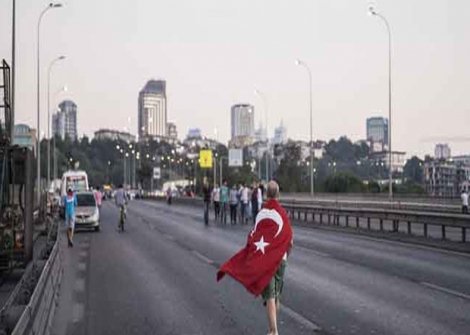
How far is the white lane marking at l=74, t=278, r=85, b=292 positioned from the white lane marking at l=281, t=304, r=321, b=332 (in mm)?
4185

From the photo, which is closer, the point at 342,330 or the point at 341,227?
the point at 342,330

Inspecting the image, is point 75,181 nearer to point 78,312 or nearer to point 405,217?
point 405,217

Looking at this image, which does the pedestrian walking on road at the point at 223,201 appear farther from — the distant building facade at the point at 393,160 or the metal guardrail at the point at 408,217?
the distant building facade at the point at 393,160

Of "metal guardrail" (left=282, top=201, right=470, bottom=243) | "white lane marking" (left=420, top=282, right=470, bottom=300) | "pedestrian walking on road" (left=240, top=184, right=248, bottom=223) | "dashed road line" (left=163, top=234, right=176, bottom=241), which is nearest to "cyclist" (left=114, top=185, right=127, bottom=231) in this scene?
"dashed road line" (left=163, top=234, right=176, bottom=241)

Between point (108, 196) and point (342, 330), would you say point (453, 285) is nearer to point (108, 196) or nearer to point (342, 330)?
point (342, 330)

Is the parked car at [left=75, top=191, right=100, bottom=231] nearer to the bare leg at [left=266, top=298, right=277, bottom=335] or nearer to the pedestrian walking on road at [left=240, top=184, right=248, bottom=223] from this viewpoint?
the pedestrian walking on road at [left=240, top=184, right=248, bottom=223]

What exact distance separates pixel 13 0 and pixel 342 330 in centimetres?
2436

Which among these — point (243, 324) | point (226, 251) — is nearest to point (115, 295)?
A: point (243, 324)

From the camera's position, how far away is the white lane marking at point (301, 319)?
1033cm

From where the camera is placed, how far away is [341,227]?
33.5 m

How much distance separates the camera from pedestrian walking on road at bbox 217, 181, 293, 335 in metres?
8.91

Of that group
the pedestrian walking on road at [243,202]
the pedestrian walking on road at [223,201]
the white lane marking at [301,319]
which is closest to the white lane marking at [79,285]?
the white lane marking at [301,319]

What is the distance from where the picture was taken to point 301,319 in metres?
11.0

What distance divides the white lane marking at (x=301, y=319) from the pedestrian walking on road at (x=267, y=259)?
4.37 feet
